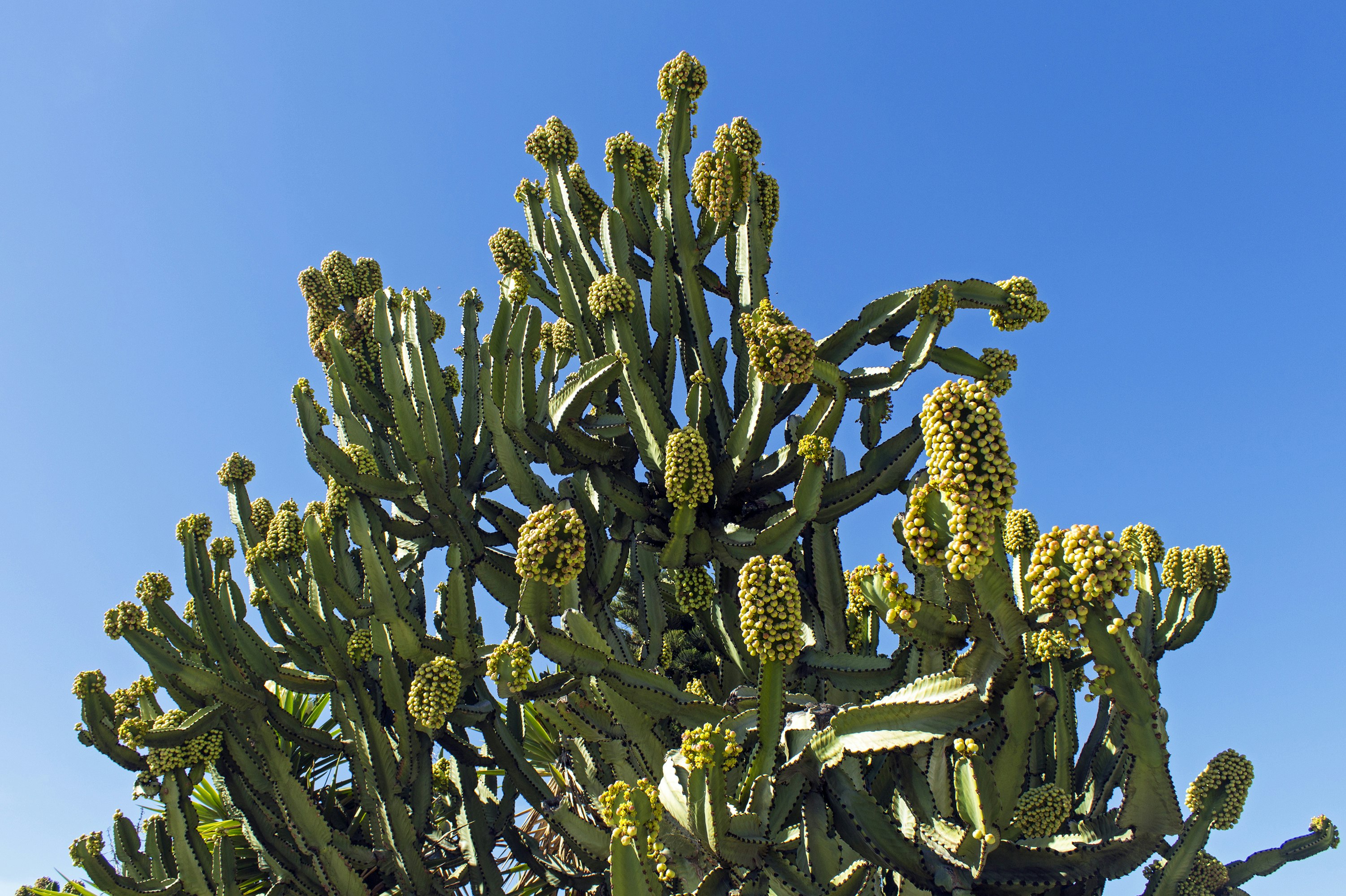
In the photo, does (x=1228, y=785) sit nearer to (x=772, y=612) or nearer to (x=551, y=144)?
(x=772, y=612)

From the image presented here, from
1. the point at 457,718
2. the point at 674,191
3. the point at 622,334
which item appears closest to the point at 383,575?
the point at 457,718

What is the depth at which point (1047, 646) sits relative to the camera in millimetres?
4066

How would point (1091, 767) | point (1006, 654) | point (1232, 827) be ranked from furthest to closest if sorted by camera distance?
point (1091, 767)
point (1232, 827)
point (1006, 654)

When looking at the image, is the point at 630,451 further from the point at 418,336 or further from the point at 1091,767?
the point at 1091,767

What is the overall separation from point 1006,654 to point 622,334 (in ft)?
9.78

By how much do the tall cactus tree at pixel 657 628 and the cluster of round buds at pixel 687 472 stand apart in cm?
2

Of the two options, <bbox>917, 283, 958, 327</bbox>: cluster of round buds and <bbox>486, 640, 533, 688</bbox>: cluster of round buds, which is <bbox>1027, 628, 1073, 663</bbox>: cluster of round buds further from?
<bbox>486, 640, 533, 688</bbox>: cluster of round buds

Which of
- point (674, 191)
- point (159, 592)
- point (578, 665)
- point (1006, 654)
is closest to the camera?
point (1006, 654)

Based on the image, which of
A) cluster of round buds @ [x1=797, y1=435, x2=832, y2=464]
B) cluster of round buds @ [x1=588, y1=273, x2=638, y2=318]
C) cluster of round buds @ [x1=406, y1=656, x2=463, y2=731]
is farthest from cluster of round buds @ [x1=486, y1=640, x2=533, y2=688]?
cluster of round buds @ [x1=588, y1=273, x2=638, y2=318]

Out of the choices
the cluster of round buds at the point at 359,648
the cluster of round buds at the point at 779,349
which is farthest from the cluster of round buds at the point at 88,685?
the cluster of round buds at the point at 779,349

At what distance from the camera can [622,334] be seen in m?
5.15

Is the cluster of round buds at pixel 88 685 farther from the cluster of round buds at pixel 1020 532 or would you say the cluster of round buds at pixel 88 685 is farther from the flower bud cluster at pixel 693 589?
the cluster of round buds at pixel 1020 532

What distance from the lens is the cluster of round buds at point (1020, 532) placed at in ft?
15.8

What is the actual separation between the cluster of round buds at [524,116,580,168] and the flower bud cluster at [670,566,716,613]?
2994 mm
